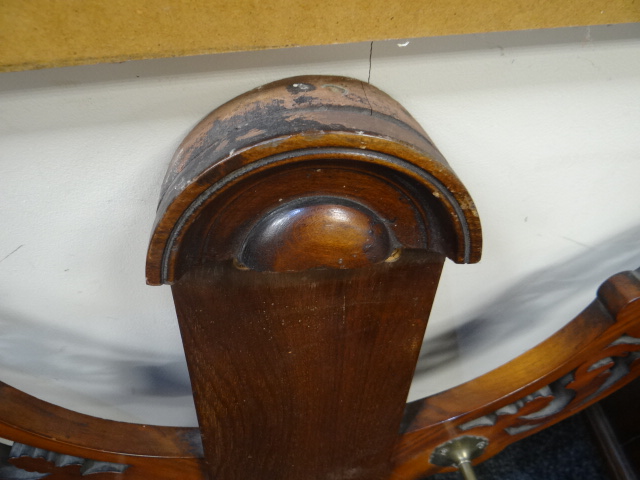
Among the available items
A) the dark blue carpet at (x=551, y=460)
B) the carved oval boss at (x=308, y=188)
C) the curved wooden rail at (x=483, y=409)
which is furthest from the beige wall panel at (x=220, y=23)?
the dark blue carpet at (x=551, y=460)

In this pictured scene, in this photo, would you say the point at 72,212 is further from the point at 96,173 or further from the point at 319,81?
the point at 319,81

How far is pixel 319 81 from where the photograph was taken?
0.43 meters

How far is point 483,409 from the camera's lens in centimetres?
70

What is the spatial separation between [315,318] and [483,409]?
1.02ft

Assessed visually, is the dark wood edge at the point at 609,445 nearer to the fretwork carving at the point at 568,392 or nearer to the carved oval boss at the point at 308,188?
the fretwork carving at the point at 568,392

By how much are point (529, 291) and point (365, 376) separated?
317 millimetres

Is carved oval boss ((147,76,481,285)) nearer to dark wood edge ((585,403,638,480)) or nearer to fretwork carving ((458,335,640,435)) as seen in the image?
fretwork carving ((458,335,640,435))

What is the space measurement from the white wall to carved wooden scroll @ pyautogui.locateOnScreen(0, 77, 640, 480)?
0.16ft

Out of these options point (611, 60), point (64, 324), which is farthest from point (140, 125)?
point (611, 60)

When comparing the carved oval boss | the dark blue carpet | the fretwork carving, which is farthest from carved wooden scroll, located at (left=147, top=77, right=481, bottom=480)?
the dark blue carpet

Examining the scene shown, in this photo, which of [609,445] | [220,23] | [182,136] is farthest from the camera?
[609,445]

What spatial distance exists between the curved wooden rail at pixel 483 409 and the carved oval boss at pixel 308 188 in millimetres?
315

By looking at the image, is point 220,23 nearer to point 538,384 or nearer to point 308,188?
point 308,188

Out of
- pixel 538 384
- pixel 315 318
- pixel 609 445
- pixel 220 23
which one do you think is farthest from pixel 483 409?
pixel 220 23
